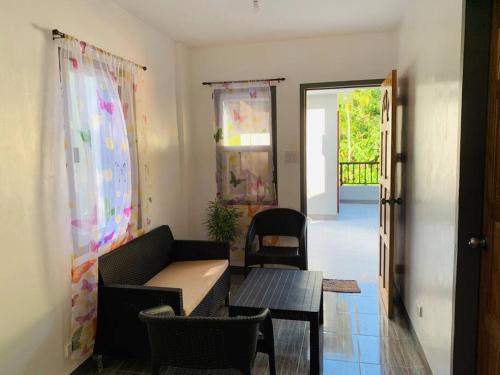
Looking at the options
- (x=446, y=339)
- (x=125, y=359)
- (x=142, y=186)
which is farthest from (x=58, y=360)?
(x=446, y=339)

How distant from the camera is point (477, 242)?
1.73 metres

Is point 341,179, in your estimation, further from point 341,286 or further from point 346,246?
point 341,286

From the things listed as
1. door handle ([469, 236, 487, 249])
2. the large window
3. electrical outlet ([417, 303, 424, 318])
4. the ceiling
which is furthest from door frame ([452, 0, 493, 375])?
the large window

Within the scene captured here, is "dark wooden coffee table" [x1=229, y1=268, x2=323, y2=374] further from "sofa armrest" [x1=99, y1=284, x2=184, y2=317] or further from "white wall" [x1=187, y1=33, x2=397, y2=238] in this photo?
"white wall" [x1=187, y1=33, x2=397, y2=238]

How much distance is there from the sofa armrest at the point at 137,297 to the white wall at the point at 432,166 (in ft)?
4.88

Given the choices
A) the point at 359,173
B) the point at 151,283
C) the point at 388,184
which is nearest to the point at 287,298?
the point at 151,283

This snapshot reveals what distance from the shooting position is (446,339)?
6.39 ft

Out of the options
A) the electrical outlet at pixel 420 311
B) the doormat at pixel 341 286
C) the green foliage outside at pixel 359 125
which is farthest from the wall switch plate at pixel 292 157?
the green foliage outside at pixel 359 125

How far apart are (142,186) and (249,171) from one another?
4.36 ft

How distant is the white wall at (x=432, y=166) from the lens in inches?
73.2

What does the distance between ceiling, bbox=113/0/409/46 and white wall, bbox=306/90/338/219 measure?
333 cm

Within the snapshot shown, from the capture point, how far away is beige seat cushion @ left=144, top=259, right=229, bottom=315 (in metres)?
2.60

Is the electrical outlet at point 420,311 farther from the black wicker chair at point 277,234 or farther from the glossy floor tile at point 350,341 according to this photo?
the black wicker chair at point 277,234

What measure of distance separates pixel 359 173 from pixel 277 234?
5.48 m
